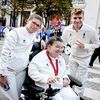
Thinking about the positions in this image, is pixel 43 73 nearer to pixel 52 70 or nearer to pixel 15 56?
pixel 52 70

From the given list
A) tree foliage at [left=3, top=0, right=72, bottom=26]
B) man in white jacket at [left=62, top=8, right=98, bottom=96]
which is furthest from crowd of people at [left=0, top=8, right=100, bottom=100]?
tree foliage at [left=3, top=0, right=72, bottom=26]

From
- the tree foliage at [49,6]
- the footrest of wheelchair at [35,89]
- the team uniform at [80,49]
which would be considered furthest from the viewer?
the tree foliage at [49,6]

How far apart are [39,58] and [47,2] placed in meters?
30.2

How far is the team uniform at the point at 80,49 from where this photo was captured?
4.88 m

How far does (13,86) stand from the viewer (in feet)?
13.5

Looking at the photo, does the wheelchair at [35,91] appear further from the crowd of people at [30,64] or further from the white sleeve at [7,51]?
the white sleeve at [7,51]

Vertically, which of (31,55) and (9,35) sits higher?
(9,35)

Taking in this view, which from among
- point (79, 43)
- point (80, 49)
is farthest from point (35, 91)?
point (80, 49)

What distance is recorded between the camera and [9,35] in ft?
13.1

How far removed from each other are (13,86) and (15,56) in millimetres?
397

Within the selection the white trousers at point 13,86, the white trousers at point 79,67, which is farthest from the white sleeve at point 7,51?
the white trousers at point 79,67

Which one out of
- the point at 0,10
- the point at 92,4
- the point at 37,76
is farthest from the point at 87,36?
the point at 0,10

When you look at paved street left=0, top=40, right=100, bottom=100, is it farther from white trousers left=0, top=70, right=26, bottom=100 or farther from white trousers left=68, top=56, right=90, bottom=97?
white trousers left=0, top=70, right=26, bottom=100

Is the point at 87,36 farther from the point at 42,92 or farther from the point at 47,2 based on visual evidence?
the point at 47,2
